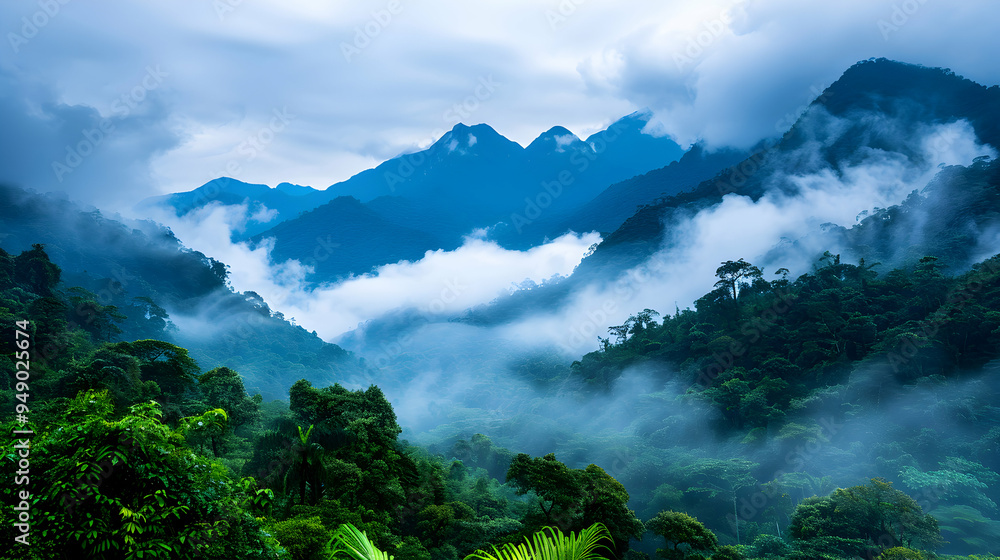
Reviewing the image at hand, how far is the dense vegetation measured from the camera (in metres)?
2.63

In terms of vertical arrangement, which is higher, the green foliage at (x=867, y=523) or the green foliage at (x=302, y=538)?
the green foliage at (x=302, y=538)

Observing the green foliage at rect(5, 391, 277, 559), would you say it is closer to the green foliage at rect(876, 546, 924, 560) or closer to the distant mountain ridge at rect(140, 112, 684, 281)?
the green foliage at rect(876, 546, 924, 560)

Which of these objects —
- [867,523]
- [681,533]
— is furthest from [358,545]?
[867,523]

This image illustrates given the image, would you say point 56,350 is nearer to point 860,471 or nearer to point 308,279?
point 860,471

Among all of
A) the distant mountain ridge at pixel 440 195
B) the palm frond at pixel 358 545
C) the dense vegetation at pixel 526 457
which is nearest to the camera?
the palm frond at pixel 358 545

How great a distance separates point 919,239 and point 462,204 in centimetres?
12970

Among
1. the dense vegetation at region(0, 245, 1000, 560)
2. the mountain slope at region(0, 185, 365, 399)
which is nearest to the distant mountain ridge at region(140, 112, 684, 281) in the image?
the mountain slope at region(0, 185, 365, 399)

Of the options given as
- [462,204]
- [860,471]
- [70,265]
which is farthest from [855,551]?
[462,204]

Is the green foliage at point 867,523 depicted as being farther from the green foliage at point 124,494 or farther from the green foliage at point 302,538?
the green foliage at point 124,494

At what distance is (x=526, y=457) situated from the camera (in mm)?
15672

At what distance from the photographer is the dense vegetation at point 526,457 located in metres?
2.63

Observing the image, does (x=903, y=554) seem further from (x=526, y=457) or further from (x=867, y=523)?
(x=526, y=457)

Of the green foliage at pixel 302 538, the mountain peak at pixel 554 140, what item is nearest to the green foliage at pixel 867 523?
the green foliage at pixel 302 538

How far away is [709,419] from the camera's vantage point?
33031 millimetres
